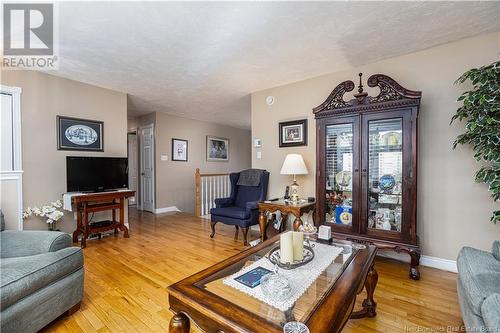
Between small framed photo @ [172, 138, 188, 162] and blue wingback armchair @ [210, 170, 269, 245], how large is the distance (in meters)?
2.37

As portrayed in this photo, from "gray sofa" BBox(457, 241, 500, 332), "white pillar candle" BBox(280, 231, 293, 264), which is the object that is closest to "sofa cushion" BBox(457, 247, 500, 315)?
"gray sofa" BBox(457, 241, 500, 332)

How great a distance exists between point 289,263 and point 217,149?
5574 mm

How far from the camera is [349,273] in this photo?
4.10ft

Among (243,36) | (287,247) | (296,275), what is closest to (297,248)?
(287,247)

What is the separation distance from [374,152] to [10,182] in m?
4.26

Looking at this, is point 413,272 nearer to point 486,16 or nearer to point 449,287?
point 449,287

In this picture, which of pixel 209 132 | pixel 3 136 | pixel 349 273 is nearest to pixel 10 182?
pixel 3 136

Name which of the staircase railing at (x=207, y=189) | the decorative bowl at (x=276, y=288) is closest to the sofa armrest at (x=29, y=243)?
the decorative bowl at (x=276, y=288)

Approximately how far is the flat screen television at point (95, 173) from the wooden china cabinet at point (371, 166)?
300 cm

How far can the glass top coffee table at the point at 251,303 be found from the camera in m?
0.86

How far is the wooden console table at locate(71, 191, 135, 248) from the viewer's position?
3.08m

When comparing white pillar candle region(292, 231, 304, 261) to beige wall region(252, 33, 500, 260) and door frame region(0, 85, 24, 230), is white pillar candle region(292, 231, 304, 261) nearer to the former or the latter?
beige wall region(252, 33, 500, 260)

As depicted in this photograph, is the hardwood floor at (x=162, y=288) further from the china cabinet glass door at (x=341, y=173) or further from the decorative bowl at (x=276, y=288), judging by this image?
the decorative bowl at (x=276, y=288)

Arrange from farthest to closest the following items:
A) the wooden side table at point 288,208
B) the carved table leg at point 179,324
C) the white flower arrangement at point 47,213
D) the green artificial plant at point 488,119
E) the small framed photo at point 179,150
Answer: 1. the small framed photo at point 179,150
2. the white flower arrangement at point 47,213
3. the wooden side table at point 288,208
4. the green artificial plant at point 488,119
5. the carved table leg at point 179,324
